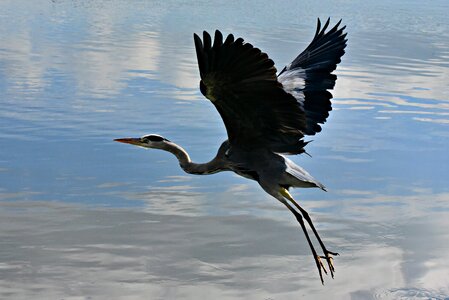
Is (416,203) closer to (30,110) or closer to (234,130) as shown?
(234,130)

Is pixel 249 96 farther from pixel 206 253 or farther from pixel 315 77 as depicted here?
pixel 206 253

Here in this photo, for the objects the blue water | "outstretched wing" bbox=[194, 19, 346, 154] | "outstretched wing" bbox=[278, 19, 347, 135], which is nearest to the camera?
"outstretched wing" bbox=[194, 19, 346, 154]

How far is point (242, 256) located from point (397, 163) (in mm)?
3853

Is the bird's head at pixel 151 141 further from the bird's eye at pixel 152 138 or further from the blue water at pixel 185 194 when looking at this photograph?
the blue water at pixel 185 194

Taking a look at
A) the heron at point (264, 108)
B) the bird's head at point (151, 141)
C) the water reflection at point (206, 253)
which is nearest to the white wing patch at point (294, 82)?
the heron at point (264, 108)

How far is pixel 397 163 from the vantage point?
11.2m

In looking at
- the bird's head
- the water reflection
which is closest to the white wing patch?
the bird's head

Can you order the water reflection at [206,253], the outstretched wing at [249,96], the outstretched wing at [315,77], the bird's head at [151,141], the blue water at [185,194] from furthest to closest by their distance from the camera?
the blue water at [185,194]
the water reflection at [206,253]
the outstretched wing at [315,77]
the bird's head at [151,141]
the outstretched wing at [249,96]

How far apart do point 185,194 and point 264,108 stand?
3.43 metres

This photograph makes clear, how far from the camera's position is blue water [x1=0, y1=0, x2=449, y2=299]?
7.65m

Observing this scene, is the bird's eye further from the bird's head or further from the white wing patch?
the white wing patch

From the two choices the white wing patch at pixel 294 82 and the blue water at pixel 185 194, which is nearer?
the white wing patch at pixel 294 82

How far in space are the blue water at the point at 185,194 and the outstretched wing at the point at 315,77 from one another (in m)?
1.58

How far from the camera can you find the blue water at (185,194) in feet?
25.1
